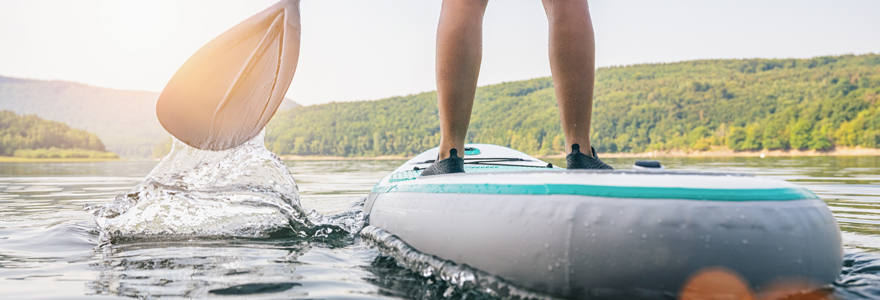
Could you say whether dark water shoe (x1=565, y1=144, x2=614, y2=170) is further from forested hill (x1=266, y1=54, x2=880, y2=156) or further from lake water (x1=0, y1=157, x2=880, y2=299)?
forested hill (x1=266, y1=54, x2=880, y2=156)

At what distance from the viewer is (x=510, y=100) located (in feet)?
238

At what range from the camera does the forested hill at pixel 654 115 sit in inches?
2234

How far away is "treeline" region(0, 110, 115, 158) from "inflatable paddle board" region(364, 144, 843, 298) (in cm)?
7331

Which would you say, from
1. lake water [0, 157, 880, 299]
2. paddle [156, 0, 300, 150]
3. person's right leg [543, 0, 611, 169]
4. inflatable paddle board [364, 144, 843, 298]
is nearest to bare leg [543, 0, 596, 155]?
person's right leg [543, 0, 611, 169]

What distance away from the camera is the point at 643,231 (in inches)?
46.0

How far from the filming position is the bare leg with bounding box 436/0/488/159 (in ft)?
6.34

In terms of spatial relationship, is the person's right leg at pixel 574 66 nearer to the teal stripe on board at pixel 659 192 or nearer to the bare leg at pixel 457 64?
the bare leg at pixel 457 64

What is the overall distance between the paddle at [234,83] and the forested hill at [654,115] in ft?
181

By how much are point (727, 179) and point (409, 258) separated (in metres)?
0.97

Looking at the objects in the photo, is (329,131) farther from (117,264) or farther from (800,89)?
(117,264)

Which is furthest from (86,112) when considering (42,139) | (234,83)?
(234,83)

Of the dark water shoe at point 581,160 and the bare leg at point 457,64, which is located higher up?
the bare leg at point 457,64

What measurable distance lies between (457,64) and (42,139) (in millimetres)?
84497

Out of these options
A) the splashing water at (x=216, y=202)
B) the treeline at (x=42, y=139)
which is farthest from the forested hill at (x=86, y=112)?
the splashing water at (x=216, y=202)
